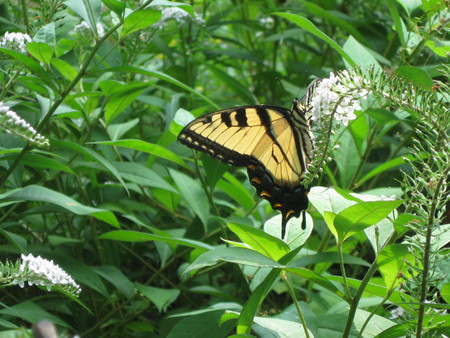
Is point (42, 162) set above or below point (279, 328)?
above

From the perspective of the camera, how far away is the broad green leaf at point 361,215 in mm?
1283

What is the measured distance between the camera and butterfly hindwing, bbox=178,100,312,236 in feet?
6.57

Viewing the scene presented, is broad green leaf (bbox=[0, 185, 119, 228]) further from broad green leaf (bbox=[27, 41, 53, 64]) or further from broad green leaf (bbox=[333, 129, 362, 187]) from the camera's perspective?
broad green leaf (bbox=[333, 129, 362, 187])

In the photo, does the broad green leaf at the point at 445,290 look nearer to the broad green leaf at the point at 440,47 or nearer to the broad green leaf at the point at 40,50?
the broad green leaf at the point at 440,47

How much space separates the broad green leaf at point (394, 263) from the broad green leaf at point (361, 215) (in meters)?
0.08

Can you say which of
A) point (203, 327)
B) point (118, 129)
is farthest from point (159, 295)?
point (118, 129)

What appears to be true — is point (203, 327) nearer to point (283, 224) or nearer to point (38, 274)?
point (283, 224)

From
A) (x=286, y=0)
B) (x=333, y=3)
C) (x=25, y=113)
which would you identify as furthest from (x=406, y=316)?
Answer: (x=286, y=0)

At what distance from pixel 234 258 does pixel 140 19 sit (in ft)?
2.86

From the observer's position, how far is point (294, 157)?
87.1 inches

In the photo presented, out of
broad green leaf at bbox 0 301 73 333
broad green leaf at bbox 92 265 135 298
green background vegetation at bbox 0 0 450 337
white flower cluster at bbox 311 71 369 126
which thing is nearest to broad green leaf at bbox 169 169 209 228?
green background vegetation at bbox 0 0 450 337

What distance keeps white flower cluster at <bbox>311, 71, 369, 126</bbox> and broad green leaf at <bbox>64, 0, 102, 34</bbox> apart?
2.57ft

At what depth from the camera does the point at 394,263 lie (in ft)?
4.71

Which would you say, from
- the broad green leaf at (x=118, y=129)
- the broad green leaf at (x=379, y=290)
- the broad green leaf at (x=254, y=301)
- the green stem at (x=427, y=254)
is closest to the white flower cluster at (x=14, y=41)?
the broad green leaf at (x=118, y=129)
